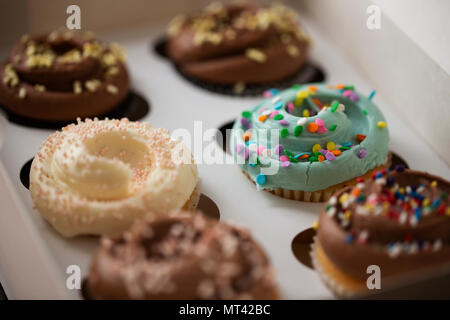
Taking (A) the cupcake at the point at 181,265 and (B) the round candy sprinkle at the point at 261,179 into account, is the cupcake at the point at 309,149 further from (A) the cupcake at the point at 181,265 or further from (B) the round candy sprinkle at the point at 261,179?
(A) the cupcake at the point at 181,265

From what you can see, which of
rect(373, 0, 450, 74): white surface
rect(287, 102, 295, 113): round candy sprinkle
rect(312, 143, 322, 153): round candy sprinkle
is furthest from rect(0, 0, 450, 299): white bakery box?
rect(287, 102, 295, 113): round candy sprinkle

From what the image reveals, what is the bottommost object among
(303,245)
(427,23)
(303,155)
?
(303,245)

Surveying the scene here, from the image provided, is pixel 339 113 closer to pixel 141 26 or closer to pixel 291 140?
pixel 291 140

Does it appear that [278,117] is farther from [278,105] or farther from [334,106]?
[334,106]

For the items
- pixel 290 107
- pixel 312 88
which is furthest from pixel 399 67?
pixel 290 107

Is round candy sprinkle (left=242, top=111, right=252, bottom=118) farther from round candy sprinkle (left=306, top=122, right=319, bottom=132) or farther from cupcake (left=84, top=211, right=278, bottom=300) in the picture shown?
cupcake (left=84, top=211, right=278, bottom=300)

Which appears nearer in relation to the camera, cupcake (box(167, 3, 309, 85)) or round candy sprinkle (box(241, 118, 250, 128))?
round candy sprinkle (box(241, 118, 250, 128))

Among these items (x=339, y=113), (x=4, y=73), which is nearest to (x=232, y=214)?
(x=339, y=113)
